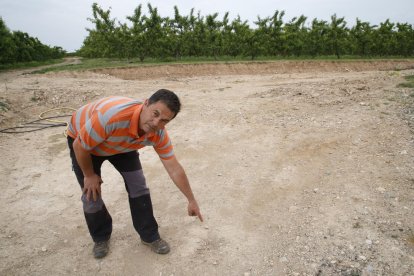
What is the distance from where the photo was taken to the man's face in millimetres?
1890

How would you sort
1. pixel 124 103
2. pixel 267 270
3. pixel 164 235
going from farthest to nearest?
pixel 164 235 → pixel 267 270 → pixel 124 103

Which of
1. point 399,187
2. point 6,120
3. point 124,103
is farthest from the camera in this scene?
point 6,120

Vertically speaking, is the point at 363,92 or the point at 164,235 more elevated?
the point at 363,92

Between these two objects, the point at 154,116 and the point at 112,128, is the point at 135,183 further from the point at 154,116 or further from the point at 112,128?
the point at 154,116

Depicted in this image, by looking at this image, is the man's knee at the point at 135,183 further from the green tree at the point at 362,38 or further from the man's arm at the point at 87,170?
the green tree at the point at 362,38

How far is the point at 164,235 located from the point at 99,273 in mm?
707

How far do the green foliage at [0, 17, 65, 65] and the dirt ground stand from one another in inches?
788

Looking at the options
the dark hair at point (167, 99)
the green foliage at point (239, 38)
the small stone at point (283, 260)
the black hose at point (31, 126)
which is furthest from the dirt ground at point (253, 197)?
the green foliage at point (239, 38)

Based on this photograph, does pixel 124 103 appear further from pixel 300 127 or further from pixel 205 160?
pixel 300 127

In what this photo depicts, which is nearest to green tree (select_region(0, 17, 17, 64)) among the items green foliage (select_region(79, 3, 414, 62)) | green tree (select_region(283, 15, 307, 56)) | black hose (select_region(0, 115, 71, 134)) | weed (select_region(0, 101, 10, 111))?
green foliage (select_region(79, 3, 414, 62))

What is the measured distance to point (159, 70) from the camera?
17500mm

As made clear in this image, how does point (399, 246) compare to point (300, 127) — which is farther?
point (300, 127)

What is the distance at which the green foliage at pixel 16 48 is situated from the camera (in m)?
22.1

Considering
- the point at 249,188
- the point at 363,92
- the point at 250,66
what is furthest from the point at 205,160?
the point at 250,66
